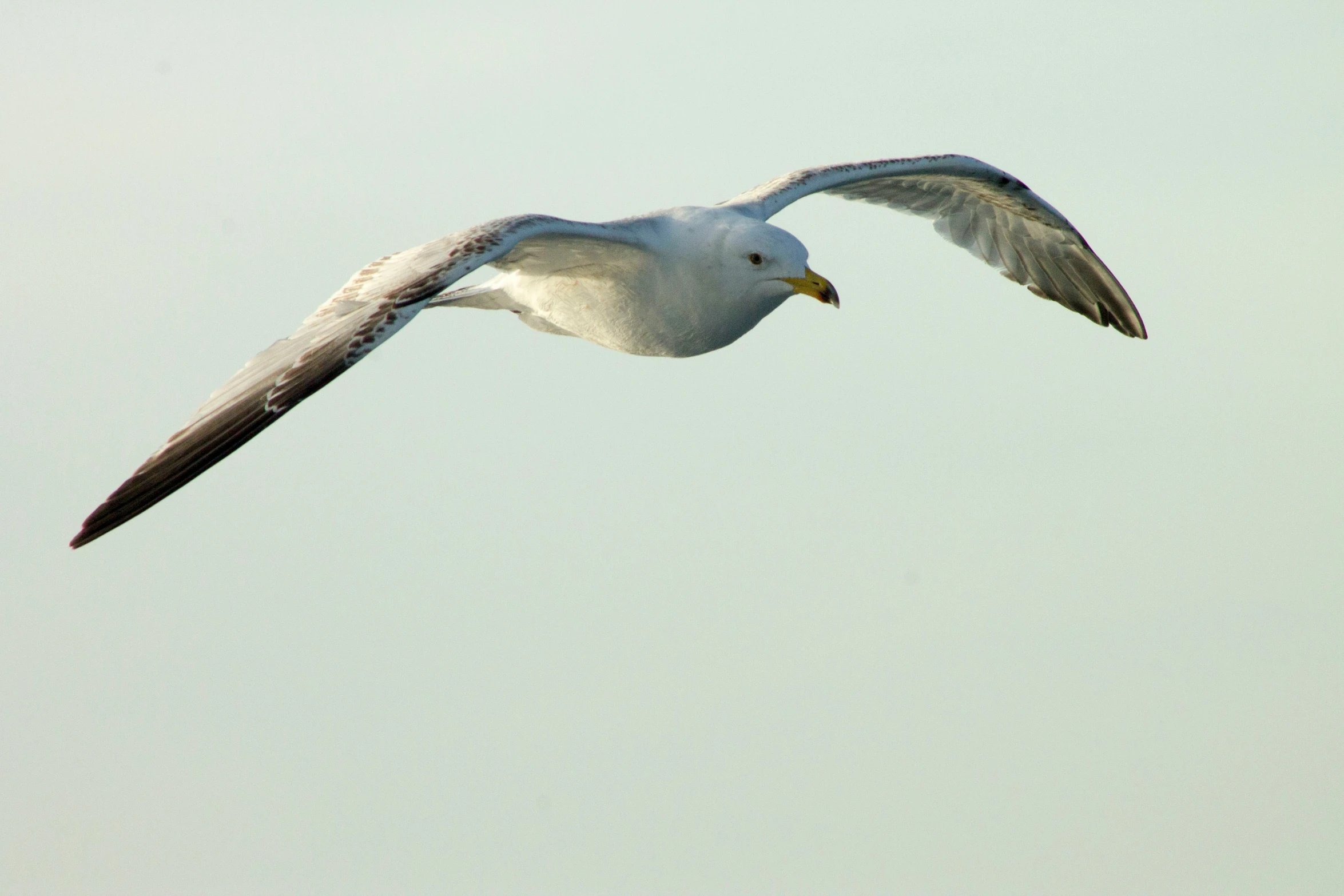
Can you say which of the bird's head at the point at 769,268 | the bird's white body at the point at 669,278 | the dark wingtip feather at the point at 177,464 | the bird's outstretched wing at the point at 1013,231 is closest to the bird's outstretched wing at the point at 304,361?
the dark wingtip feather at the point at 177,464

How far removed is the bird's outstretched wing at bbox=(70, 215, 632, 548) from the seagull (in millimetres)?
12

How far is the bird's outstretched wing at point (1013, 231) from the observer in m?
18.2

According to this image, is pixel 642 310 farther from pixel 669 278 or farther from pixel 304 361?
pixel 304 361

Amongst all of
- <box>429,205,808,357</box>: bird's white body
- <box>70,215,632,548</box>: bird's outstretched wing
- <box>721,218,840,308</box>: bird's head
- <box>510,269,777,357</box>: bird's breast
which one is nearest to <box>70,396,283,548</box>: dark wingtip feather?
<box>70,215,632,548</box>: bird's outstretched wing

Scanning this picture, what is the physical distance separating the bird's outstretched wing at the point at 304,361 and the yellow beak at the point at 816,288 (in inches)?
73.8

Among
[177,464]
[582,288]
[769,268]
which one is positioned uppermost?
[582,288]

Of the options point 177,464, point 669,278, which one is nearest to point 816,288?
point 669,278

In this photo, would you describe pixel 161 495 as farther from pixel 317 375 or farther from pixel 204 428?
pixel 317 375

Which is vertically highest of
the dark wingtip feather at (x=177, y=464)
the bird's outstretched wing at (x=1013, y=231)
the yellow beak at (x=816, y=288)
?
the bird's outstretched wing at (x=1013, y=231)

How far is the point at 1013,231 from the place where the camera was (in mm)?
19406

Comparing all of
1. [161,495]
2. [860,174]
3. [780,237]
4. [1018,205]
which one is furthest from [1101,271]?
[161,495]

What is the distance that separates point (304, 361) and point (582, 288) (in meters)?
3.27

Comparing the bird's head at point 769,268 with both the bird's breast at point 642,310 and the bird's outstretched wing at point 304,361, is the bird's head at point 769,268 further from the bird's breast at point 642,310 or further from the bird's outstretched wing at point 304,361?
the bird's outstretched wing at point 304,361

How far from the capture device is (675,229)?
14.0 m
